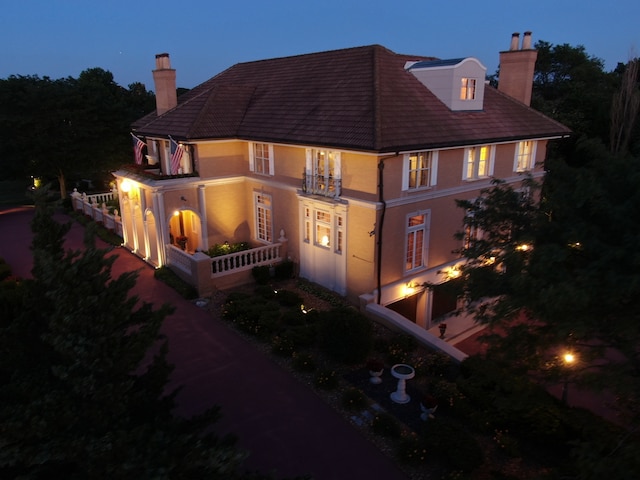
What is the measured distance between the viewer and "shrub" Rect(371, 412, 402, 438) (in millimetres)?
11352

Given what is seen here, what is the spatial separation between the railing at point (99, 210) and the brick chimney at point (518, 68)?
935 inches

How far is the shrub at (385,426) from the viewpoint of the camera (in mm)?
11352

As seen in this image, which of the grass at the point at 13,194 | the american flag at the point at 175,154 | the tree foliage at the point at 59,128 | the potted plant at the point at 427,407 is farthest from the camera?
the grass at the point at 13,194

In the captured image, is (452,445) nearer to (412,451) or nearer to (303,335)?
(412,451)

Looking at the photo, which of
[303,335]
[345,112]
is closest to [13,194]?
[345,112]

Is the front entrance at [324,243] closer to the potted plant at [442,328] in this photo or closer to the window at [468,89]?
the potted plant at [442,328]

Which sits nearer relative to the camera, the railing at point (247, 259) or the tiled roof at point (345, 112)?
the tiled roof at point (345, 112)

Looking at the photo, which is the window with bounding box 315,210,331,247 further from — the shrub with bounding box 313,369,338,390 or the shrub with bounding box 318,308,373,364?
the shrub with bounding box 313,369,338,390

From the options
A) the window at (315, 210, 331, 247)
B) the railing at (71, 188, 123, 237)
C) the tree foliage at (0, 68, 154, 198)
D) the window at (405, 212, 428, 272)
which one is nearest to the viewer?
the window at (405, 212, 428, 272)

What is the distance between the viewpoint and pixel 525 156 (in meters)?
23.4

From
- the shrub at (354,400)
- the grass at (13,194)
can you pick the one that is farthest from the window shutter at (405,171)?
the grass at (13,194)

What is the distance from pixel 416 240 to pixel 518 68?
42.1ft

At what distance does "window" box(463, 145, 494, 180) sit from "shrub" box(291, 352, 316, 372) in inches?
447

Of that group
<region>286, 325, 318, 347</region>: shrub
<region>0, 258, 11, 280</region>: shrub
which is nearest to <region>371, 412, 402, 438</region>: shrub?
<region>286, 325, 318, 347</region>: shrub
